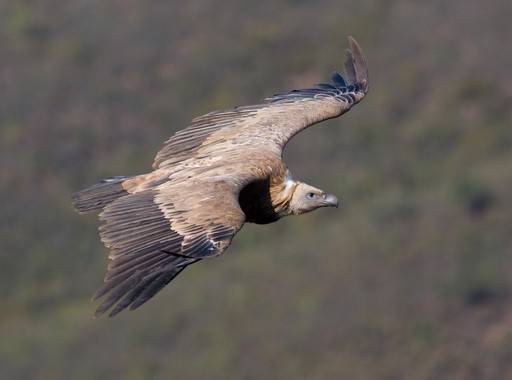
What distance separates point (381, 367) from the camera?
3170cm

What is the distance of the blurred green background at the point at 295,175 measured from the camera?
32.3 metres

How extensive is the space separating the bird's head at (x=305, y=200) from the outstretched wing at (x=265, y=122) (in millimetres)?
404

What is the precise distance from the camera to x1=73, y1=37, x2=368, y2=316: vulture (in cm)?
1280

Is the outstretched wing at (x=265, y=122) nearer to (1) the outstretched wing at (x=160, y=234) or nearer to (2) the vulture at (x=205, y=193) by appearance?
(2) the vulture at (x=205, y=193)

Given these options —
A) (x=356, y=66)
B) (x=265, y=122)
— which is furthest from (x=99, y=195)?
(x=356, y=66)

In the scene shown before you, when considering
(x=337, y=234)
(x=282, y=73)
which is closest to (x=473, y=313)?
(x=337, y=234)

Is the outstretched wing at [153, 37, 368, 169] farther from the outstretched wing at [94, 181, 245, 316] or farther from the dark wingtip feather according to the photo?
the outstretched wing at [94, 181, 245, 316]

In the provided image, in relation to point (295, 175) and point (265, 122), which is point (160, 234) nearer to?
point (265, 122)

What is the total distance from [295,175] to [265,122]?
1824 centimetres

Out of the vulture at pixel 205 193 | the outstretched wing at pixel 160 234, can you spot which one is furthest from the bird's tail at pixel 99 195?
the outstretched wing at pixel 160 234

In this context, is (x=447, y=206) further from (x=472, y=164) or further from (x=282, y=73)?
(x=282, y=73)

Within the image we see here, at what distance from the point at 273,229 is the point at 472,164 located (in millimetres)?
5420

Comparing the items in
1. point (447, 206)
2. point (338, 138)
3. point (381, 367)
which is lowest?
point (381, 367)

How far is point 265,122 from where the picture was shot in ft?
52.8
